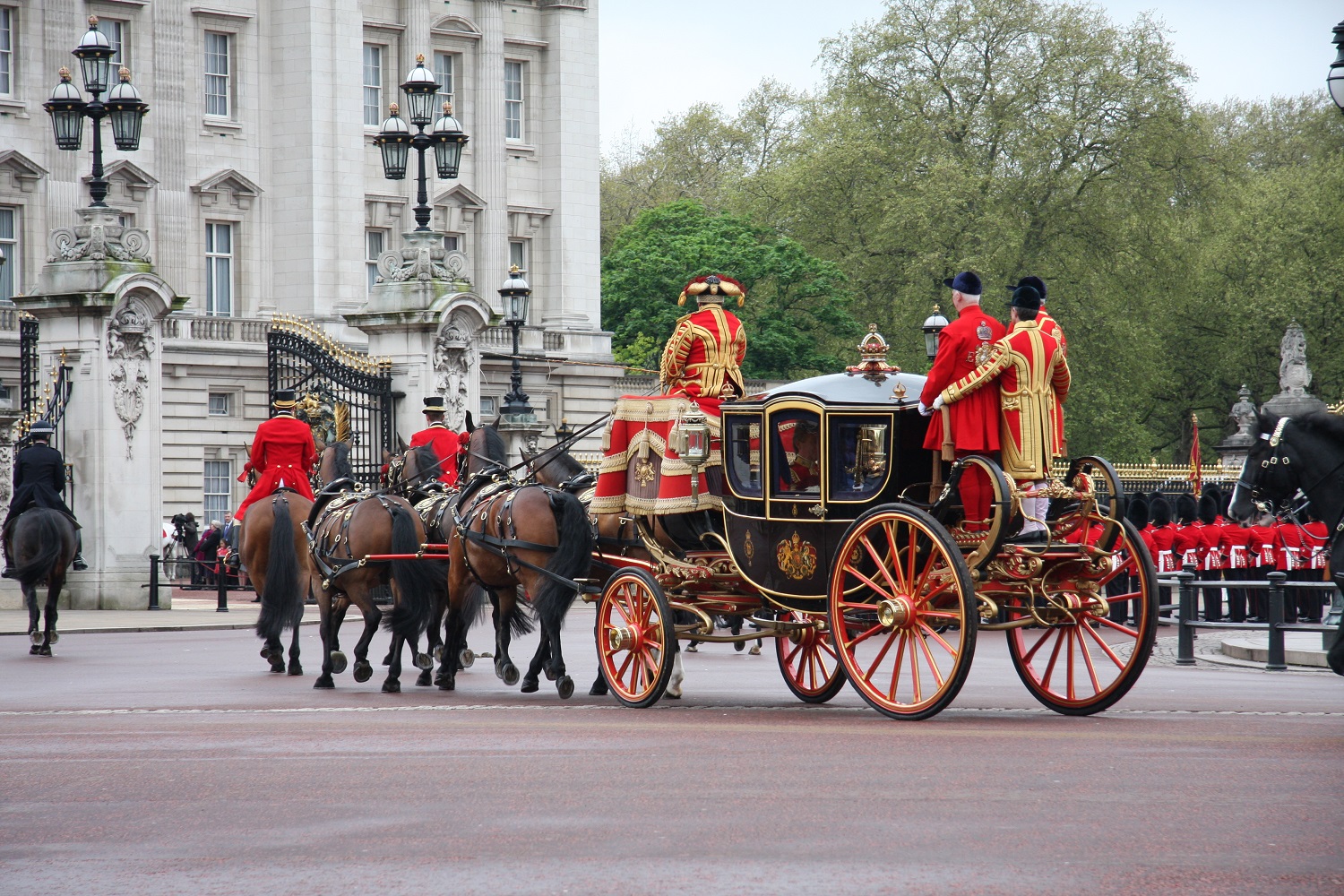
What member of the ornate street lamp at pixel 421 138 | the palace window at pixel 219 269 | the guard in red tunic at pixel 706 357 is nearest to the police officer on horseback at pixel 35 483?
the ornate street lamp at pixel 421 138

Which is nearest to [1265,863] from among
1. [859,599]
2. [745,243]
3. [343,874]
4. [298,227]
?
[343,874]

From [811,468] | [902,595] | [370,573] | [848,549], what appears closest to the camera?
[902,595]

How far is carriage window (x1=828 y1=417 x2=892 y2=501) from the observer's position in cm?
1187

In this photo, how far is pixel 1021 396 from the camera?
444 inches

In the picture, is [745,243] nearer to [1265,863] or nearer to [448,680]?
[448,680]

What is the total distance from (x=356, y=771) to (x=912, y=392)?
15.0 ft

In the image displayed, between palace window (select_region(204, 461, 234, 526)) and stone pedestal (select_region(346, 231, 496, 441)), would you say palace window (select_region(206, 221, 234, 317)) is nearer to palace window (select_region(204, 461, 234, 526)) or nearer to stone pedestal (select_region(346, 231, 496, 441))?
palace window (select_region(204, 461, 234, 526))

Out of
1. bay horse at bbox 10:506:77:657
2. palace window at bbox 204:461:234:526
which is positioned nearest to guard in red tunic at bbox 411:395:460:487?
bay horse at bbox 10:506:77:657

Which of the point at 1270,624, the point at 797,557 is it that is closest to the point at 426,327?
the point at 1270,624

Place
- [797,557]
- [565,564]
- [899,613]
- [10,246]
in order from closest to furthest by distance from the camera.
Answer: [899,613]
[797,557]
[565,564]
[10,246]

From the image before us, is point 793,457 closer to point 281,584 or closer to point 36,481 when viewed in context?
point 281,584

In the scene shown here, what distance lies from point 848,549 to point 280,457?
799cm

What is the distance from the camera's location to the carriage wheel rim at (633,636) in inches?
493

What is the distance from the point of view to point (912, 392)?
12.3 meters
